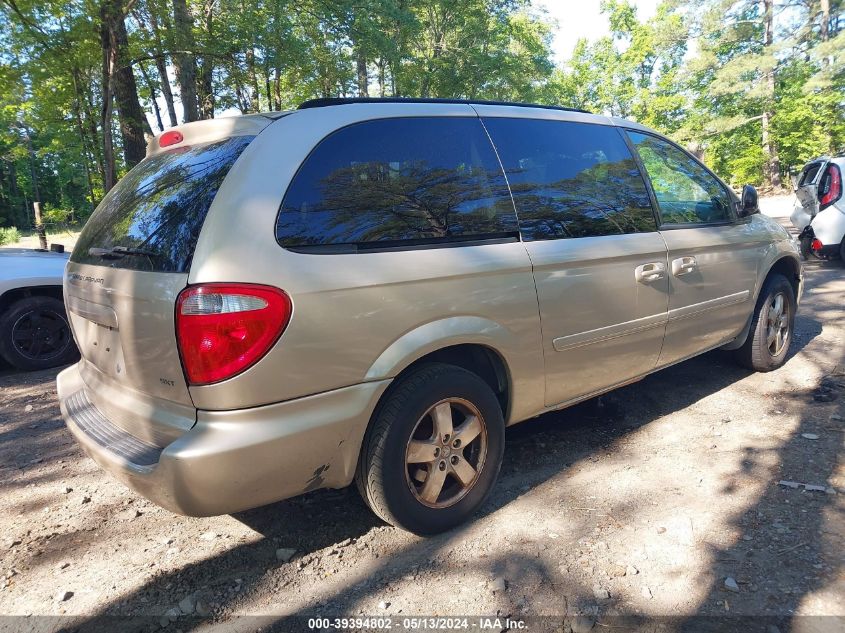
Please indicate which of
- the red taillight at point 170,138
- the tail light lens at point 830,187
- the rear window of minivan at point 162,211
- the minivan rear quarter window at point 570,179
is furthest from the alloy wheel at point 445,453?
the tail light lens at point 830,187

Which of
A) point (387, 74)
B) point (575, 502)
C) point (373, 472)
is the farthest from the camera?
point (387, 74)

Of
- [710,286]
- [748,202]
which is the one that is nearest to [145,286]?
[710,286]

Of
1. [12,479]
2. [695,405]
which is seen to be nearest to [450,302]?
[695,405]

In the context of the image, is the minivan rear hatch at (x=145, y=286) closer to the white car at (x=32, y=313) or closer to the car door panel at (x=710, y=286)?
the car door panel at (x=710, y=286)

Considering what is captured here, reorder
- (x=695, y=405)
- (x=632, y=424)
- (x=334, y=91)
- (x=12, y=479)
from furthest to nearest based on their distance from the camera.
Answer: (x=334, y=91)
(x=695, y=405)
(x=632, y=424)
(x=12, y=479)

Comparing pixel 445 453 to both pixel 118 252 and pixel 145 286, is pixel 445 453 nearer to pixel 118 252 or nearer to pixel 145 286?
pixel 145 286

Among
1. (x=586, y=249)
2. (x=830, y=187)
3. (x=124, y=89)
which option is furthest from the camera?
(x=124, y=89)

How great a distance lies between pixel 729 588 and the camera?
2.13m

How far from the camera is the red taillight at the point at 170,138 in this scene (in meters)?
2.65

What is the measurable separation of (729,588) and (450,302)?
1.53 meters

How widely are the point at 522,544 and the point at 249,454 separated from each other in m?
1.27

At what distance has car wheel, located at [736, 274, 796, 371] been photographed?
4.32m

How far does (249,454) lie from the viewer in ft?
6.44

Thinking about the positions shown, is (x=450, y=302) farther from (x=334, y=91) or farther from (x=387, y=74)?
(x=387, y=74)
